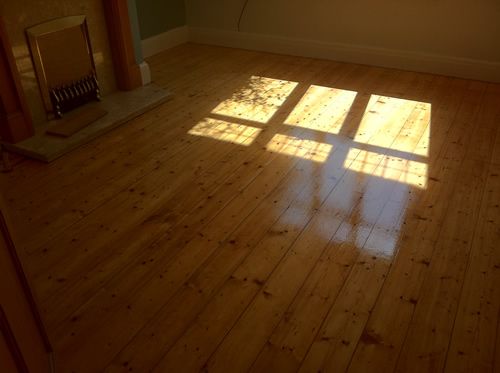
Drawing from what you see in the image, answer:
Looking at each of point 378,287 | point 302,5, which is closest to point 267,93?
point 302,5

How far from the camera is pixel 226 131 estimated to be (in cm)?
306

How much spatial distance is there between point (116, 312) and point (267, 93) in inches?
92.0

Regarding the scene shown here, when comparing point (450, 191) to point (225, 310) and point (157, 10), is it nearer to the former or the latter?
point (225, 310)

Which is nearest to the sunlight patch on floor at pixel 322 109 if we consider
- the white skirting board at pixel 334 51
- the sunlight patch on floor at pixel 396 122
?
the sunlight patch on floor at pixel 396 122

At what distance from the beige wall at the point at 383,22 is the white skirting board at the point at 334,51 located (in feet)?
0.15

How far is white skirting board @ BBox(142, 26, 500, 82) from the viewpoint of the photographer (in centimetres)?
378

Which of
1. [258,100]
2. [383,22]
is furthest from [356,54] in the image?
[258,100]

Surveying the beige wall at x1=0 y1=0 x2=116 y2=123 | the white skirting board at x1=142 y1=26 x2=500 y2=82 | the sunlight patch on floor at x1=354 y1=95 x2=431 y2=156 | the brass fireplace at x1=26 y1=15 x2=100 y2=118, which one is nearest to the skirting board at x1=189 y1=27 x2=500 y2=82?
the white skirting board at x1=142 y1=26 x2=500 y2=82

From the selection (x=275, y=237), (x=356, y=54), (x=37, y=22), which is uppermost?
(x=37, y=22)

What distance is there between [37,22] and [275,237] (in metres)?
2.06

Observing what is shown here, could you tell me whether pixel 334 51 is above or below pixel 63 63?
below

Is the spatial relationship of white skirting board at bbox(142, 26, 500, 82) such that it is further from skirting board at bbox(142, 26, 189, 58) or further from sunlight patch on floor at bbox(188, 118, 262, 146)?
sunlight patch on floor at bbox(188, 118, 262, 146)

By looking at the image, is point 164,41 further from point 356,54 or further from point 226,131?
A: point 226,131

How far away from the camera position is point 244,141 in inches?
116
